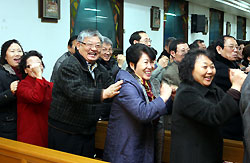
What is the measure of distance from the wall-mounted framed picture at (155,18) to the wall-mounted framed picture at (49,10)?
3.76 metres

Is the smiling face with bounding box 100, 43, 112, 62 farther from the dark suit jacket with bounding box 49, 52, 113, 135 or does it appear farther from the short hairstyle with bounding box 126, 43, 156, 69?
the short hairstyle with bounding box 126, 43, 156, 69

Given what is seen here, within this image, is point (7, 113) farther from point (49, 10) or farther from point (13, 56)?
point (49, 10)

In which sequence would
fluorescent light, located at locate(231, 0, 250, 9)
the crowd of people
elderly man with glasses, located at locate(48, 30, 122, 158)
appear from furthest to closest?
fluorescent light, located at locate(231, 0, 250, 9)
elderly man with glasses, located at locate(48, 30, 122, 158)
the crowd of people

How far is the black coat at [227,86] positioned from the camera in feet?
9.95

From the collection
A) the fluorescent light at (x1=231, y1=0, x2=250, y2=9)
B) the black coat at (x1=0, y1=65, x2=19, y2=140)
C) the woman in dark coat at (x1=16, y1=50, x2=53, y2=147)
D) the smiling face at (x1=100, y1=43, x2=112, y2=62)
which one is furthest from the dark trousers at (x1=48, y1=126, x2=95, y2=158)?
the fluorescent light at (x1=231, y1=0, x2=250, y2=9)

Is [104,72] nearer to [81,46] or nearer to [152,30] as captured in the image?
[81,46]

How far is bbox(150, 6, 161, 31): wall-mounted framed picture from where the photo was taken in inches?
372

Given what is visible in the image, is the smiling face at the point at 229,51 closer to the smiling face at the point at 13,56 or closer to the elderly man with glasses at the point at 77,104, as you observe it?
the elderly man with glasses at the point at 77,104

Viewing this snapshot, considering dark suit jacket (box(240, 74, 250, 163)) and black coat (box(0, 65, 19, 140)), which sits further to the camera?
black coat (box(0, 65, 19, 140))

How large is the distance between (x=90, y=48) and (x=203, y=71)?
0.96 meters

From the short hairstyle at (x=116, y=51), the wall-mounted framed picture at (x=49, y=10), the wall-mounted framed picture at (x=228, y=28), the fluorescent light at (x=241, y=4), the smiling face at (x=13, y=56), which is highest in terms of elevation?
the fluorescent light at (x=241, y=4)

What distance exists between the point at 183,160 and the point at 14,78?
194cm

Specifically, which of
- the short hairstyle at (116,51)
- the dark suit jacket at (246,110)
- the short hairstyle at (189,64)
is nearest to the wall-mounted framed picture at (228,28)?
the short hairstyle at (116,51)

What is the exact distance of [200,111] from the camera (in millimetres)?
2023
